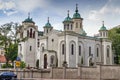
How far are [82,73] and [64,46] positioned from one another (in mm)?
22458

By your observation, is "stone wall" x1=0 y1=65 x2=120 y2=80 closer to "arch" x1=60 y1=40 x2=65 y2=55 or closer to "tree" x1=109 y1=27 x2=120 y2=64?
"arch" x1=60 y1=40 x2=65 y2=55

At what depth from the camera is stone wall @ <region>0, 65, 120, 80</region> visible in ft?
117

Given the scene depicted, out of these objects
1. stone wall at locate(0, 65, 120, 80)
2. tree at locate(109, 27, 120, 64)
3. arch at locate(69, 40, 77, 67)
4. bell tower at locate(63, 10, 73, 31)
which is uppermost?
bell tower at locate(63, 10, 73, 31)

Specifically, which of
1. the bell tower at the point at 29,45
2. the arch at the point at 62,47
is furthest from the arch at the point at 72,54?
the bell tower at the point at 29,45

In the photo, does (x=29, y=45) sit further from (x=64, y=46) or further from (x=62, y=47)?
(x=64, y=46)

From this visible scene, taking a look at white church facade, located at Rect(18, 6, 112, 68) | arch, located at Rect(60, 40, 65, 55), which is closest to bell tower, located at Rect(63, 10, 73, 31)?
white church facade, located at Rect(18, 6, 112, 68)

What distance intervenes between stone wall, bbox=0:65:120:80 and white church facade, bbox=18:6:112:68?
16599 millimetres

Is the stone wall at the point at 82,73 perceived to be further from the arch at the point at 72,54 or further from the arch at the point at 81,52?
the arch at the point at 81,52

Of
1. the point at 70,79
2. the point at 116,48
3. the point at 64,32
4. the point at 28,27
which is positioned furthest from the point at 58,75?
the point at 116,48

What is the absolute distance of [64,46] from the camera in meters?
60.0

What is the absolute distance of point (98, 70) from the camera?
36625mm

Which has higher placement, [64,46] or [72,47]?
[64,46]

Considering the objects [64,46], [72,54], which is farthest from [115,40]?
[64,46]

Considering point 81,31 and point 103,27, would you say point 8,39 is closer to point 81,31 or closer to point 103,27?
point 81,31
